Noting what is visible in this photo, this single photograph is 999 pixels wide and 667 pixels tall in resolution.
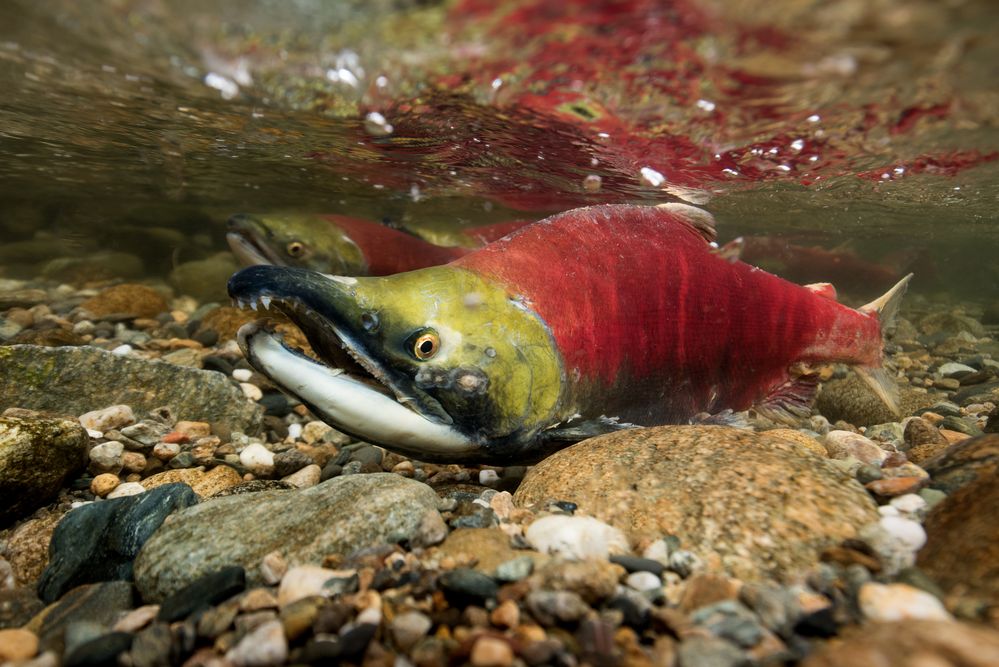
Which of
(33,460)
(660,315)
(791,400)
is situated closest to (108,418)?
(33,460)

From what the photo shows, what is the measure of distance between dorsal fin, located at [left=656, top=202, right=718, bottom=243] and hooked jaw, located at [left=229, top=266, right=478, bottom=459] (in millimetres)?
2453

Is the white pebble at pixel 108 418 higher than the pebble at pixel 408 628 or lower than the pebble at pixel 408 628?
lower

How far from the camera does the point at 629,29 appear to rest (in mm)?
3586

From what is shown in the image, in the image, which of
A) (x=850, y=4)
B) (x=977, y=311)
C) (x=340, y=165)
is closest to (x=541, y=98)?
(x=850, y=4)

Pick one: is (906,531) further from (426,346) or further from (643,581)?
(426,346)

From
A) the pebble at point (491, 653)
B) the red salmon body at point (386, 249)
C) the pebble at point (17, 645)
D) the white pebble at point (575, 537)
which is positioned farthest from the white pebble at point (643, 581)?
the red salmon body at point (386, 249)

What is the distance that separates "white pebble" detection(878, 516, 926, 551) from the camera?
1956 mm

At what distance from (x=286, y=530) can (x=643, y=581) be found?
146 centimetres

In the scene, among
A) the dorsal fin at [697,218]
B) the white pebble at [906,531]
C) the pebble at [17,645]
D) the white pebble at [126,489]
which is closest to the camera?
the pebble at [17,645]

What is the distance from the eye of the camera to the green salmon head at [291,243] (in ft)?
20.7

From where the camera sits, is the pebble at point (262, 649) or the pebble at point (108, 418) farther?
the pebble at point (108, 418)

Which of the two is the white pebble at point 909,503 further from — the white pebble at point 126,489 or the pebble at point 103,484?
the pebble at point 103,484

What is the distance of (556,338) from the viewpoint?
3.07 meters

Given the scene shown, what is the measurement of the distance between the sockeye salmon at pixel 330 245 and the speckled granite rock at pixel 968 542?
5.30m
